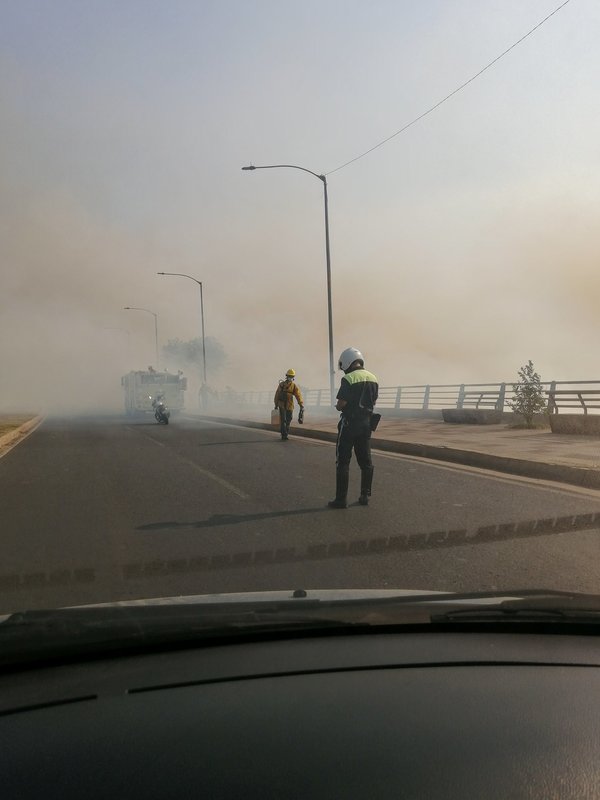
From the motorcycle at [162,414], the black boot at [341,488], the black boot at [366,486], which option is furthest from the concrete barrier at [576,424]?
the motorcycle at [162,414]

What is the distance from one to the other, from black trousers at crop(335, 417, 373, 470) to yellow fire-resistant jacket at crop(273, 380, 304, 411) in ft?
29.4

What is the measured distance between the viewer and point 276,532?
8188 mm

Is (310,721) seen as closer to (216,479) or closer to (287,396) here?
(216,479)

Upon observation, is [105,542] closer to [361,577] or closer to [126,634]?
[361,577]

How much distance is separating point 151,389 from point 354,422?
1393 inches

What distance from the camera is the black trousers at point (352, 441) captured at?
31.9ft

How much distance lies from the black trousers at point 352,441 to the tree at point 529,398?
13.2 m

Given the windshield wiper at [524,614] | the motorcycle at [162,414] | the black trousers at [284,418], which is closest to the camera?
the windshield wiper at [524,614]

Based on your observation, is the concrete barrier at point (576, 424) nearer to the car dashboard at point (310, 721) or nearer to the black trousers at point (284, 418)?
the black trousers at point (284, 418)

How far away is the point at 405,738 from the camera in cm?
244

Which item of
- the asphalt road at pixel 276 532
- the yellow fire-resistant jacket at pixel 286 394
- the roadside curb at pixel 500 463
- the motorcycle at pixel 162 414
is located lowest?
the asphalt road at pixel 276 532

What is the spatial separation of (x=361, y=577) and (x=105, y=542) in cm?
262

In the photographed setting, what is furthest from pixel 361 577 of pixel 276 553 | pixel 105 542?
pixel 105 542

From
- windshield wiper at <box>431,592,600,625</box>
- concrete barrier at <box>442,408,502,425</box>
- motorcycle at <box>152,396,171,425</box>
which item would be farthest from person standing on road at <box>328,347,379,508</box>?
motorcycle at <box>152,396,171,425</box>
